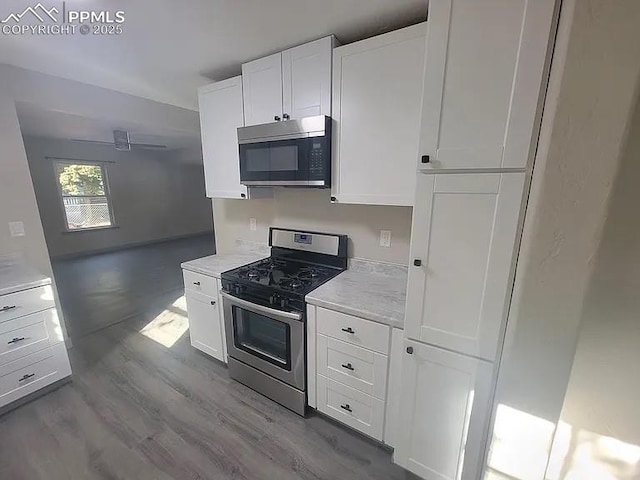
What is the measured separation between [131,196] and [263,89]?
641 centimetres

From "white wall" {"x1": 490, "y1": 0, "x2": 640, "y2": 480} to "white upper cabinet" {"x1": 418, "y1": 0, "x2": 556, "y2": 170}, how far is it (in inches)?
2.4

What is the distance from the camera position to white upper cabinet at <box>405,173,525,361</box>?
3.45 ft

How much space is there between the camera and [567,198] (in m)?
0.77

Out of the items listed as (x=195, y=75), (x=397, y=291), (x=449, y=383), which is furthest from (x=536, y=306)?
(x=195, y=75)

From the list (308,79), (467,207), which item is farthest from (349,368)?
(308,79)

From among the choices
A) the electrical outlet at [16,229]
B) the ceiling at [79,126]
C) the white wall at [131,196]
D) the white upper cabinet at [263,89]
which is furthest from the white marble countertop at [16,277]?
the white wall at [131,196]

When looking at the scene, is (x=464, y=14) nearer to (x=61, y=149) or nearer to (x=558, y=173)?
(x=558, y=173)

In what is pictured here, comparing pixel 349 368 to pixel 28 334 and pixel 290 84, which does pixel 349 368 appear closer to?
pixel 290 84

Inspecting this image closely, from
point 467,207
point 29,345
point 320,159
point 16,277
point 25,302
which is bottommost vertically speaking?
point 29,345

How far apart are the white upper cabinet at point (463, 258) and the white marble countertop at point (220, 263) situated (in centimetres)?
156

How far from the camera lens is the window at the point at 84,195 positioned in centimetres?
564

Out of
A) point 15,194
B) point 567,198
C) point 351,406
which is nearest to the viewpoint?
point 567,198

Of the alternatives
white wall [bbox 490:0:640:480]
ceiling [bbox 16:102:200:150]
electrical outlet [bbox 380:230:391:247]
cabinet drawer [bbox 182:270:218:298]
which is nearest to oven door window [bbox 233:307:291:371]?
cabinet drawer [bbox 182:270:218:298]

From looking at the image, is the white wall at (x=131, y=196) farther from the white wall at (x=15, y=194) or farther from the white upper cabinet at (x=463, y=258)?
the white upper cabinet at (x=463, y=258)
